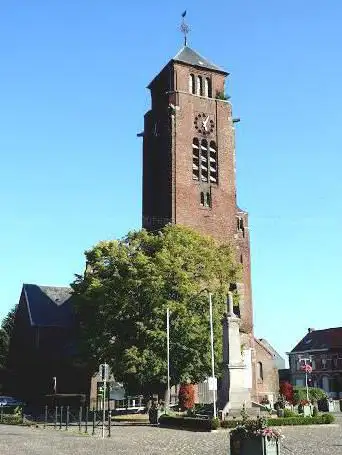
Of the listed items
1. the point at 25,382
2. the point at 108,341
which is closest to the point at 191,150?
the point at 108,341

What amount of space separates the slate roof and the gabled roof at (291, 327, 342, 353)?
3942cm

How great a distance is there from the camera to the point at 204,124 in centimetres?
5297

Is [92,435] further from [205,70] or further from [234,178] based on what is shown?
[205,70]

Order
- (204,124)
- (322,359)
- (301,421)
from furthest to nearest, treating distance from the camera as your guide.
A: (322,359) < (204,124) < (301,421)

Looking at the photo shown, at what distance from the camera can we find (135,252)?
128 feet

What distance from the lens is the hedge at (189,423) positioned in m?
24.8

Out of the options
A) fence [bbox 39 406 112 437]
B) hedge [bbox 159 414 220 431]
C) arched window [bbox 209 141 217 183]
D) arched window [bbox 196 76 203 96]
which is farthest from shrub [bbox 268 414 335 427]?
arched window [bbox 196 76 203 96]

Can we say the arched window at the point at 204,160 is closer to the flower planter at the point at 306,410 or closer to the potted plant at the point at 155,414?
the flower planter at the point at 306,410

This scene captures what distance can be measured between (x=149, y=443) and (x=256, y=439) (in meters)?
9.46

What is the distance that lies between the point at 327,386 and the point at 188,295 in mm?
50307

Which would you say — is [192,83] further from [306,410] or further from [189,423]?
[189,423]

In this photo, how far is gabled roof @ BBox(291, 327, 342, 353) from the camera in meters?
81.2

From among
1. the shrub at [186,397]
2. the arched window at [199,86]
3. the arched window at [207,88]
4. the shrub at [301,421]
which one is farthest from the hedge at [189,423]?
the arched window at [207,88]

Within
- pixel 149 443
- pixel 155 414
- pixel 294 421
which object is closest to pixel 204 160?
pixel 155 414
